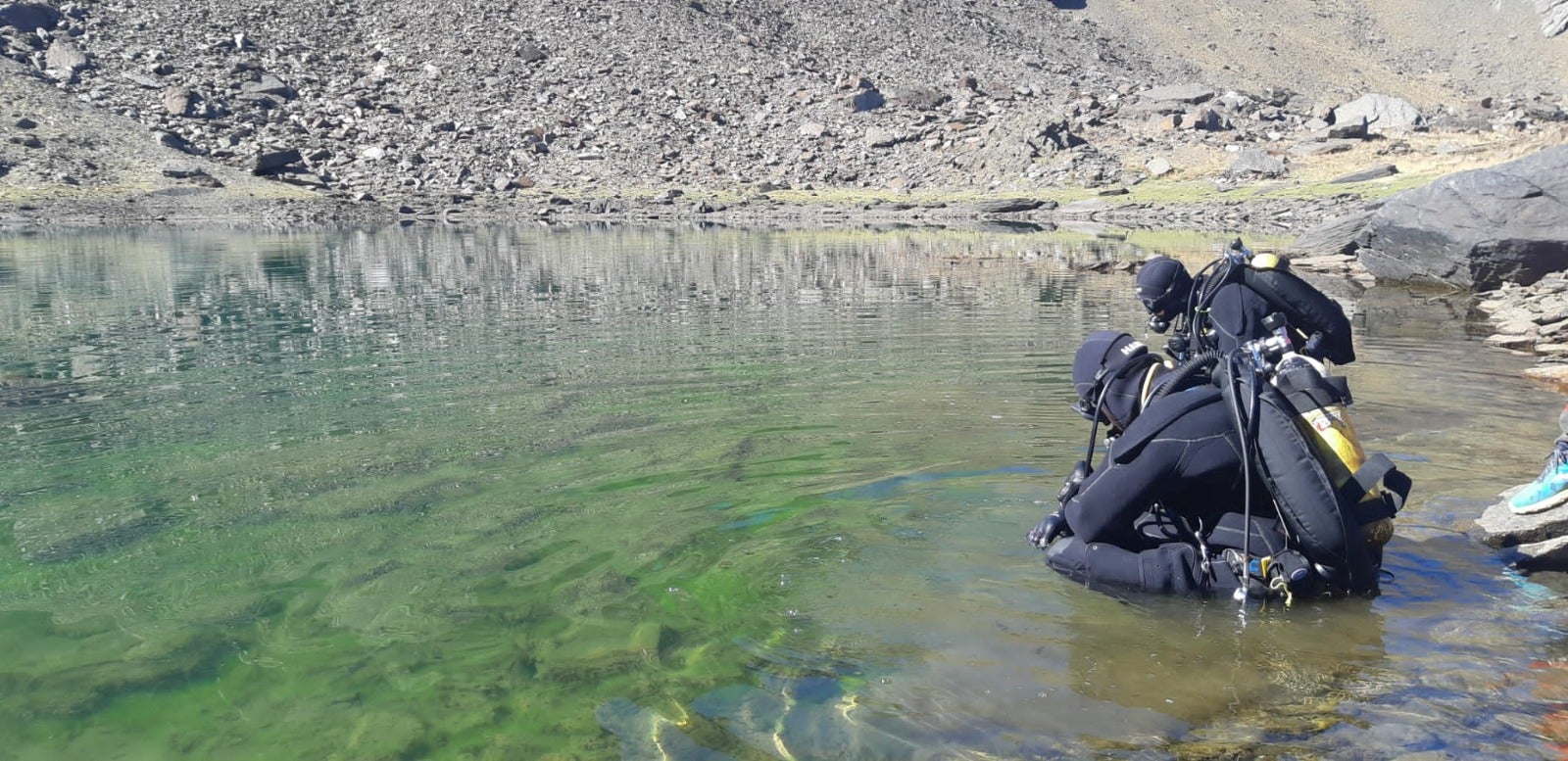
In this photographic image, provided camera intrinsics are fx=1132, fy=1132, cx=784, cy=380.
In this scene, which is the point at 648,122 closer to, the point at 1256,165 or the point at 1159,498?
the point at 1256,165

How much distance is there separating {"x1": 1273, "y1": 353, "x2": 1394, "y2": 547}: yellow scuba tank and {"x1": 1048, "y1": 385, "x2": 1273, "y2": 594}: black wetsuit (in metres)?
0.39

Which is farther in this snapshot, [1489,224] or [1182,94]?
[1182,94]

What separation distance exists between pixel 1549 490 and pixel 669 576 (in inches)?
205

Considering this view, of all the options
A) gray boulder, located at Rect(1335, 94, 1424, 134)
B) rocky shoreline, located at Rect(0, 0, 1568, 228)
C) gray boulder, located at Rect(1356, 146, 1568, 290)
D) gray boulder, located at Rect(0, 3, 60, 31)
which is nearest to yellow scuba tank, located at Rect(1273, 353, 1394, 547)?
gray boulder, located at Rect(1356, 146, 1568, 290)

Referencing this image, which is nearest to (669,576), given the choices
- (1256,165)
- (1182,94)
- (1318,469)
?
(1318,469)

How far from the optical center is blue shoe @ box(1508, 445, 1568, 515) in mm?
6590

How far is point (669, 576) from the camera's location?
6691mm

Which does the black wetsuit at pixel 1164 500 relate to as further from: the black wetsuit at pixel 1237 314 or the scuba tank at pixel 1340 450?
the black wetsuit at pixel 1237 314

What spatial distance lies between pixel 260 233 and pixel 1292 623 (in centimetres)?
4742

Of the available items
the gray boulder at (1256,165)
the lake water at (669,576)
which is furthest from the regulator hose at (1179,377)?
the gray boulder at (1256,165)

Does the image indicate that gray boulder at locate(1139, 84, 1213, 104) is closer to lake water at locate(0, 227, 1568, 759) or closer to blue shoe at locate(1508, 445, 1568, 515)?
lake water at locate(0, 227, 1568, 759)

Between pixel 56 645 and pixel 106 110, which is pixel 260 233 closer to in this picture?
pixel 106 110

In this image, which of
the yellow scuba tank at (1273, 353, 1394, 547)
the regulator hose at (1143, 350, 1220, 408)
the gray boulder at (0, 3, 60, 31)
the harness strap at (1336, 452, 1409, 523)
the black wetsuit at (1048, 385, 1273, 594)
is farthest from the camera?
the gray boulder at (0, 3, 60, 31)

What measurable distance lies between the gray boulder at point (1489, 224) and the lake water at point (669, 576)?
18.8 ft
